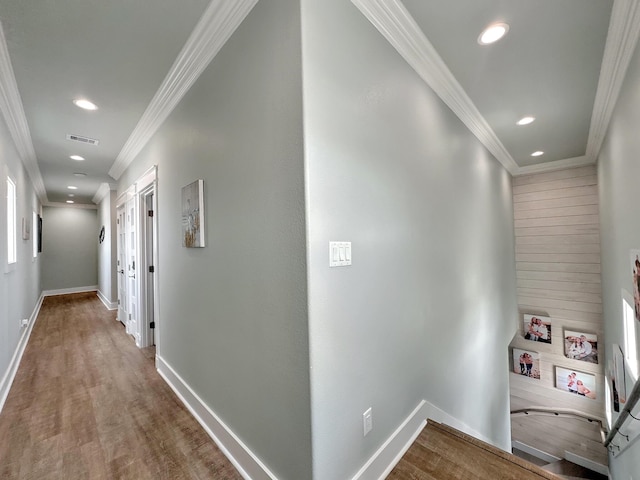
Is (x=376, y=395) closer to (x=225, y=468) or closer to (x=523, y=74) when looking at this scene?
(x=225, y=468)

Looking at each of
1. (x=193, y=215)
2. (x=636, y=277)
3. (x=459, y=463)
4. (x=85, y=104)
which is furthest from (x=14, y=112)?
(x=636, y=277)

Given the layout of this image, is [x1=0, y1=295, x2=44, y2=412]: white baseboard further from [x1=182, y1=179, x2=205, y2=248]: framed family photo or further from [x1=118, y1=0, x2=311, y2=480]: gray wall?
[x1=182, y1=179, x2=205, y2=248]: framed family photo

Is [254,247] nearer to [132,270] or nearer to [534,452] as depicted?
[132,270]

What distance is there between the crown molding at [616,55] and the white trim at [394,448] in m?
2.90

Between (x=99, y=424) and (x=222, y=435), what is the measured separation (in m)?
1.06

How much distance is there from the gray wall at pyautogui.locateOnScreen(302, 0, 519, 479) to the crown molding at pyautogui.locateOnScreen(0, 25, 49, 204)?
86.0 inches

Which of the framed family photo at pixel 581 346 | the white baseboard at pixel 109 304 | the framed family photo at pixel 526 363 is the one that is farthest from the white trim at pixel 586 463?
the white baseboard at pixel 109 304

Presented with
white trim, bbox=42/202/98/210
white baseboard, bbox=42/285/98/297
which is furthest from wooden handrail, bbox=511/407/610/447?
white trim, bbox=42/202/98/210

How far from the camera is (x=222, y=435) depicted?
1.77 meters

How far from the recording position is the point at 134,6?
1533 millimetres

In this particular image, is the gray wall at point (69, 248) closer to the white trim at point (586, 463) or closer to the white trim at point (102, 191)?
the white trim at point (102, 191)

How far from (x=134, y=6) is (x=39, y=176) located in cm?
531

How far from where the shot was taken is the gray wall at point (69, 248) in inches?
291

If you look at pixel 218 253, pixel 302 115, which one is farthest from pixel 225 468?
pixel 302 115
